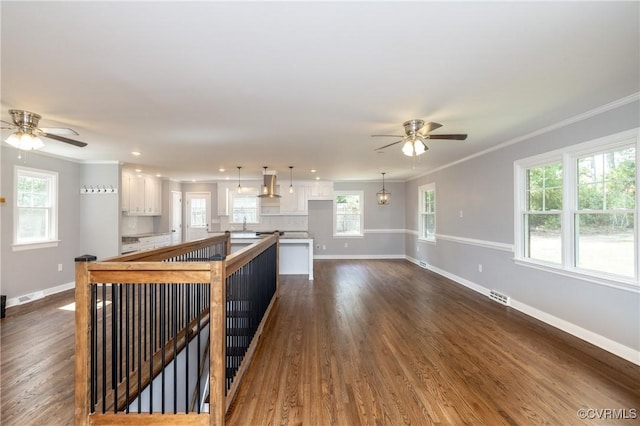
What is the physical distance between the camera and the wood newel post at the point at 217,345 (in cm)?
179

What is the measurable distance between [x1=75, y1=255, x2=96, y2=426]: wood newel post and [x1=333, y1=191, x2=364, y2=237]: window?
24.9 feet

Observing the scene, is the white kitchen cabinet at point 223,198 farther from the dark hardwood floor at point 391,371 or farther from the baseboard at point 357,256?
the dark hardwood floor at point 391,371

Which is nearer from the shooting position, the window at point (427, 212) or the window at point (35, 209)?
the window at point (35, 209)

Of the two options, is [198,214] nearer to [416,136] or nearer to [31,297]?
[31,297]

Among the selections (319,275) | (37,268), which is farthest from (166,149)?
(319,275)

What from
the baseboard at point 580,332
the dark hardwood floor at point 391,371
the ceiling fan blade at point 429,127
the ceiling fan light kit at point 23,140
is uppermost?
the ceiling fan blade at point 429,127

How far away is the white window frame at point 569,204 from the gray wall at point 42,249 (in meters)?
7.54

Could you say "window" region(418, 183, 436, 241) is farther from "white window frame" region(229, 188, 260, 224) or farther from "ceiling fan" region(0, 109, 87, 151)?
"ceiling fan" region(0, 109, 87, 151)

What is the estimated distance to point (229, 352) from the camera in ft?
8.35

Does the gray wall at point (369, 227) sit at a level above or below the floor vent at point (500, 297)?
above

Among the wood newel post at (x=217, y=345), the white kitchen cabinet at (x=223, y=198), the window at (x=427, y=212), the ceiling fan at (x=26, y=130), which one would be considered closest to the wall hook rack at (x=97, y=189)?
the ceiling fan at (x=26, y=130)

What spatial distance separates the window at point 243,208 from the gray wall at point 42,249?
371 cm

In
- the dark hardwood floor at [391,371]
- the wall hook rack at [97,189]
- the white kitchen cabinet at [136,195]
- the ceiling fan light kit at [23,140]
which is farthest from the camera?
the white kitchen cabinet at [136,195]

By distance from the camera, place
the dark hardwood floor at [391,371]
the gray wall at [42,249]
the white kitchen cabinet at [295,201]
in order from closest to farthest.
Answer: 1. the dark hardwood floor at [391,371]
2. the gray wall at [42,249]
3. the white kitchen cabinet at [295,201]
